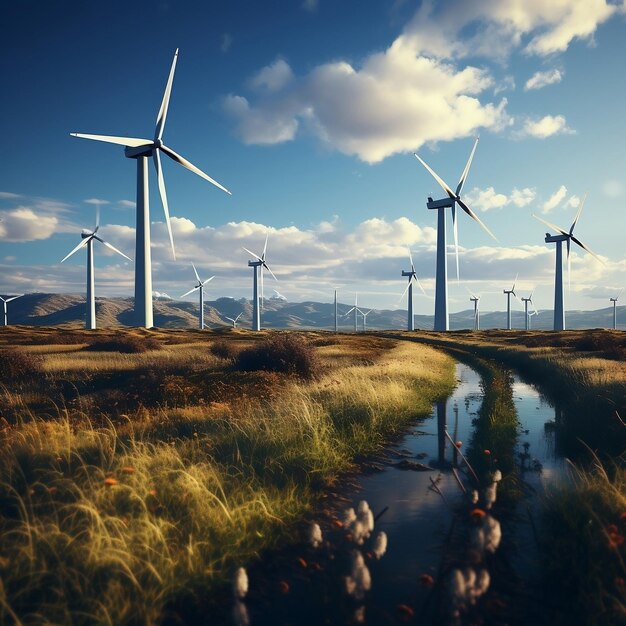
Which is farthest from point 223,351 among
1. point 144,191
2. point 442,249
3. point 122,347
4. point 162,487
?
point 442,249

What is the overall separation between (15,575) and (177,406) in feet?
37.2

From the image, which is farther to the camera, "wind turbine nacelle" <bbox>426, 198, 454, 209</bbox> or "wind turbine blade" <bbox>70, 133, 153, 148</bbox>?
"wind turbine nacelle" <bbox>426, 198, 454, 209</bbox>

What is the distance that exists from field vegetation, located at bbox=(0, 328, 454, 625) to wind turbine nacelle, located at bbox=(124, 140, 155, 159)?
53.3 m

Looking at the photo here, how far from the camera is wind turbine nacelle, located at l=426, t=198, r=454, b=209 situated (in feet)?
316

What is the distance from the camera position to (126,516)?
6.80 m

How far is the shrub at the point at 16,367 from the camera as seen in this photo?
22842 mm

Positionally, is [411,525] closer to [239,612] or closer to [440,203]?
[239,612]

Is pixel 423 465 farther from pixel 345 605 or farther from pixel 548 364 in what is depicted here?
pixel 548 364

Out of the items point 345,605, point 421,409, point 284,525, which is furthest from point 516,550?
point 421,409

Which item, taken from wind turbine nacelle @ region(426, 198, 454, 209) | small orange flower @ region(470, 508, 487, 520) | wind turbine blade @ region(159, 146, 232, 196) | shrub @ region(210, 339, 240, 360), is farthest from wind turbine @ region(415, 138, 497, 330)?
small orange flower @ region(470, 508, 487, 520)

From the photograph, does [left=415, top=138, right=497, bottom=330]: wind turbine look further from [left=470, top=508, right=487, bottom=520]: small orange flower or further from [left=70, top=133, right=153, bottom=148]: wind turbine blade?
[left=470, top=508, right=487, bottom=520]: small orange flower

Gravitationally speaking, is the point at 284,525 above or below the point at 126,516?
below

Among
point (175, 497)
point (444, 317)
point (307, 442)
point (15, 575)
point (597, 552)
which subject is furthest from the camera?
point (444, 317)

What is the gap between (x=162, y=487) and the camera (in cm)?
774
